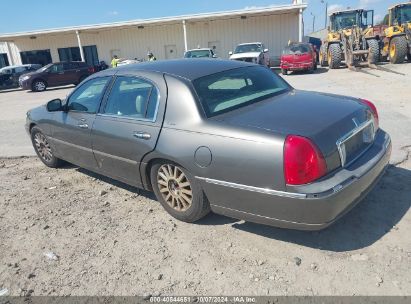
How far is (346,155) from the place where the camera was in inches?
121

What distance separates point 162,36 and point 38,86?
11821mm

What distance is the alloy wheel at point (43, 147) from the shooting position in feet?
18.6

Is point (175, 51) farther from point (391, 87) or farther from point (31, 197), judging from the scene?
point (31, 197)

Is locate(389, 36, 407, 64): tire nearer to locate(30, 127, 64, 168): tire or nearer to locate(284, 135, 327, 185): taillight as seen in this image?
locate(30, 127, 64, 168): tire

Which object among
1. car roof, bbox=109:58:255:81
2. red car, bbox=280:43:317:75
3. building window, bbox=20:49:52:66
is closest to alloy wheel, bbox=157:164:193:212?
car roof, bbox=109:58:255:81

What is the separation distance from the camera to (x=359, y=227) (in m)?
3.38

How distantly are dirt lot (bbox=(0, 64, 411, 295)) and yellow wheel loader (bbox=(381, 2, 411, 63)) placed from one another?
15.8 m

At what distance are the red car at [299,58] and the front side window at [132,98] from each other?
16827 millimetres

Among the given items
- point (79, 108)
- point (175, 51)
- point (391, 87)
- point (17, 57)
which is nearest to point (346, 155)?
point (79, 108)

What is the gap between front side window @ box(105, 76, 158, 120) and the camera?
3.72 metres

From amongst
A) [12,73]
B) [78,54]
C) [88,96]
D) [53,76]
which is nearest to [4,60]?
[78,54]

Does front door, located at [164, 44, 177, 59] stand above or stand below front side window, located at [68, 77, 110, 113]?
below

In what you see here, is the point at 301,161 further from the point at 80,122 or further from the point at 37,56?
the point at 37,56

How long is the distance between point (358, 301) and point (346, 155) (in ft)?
3.80
